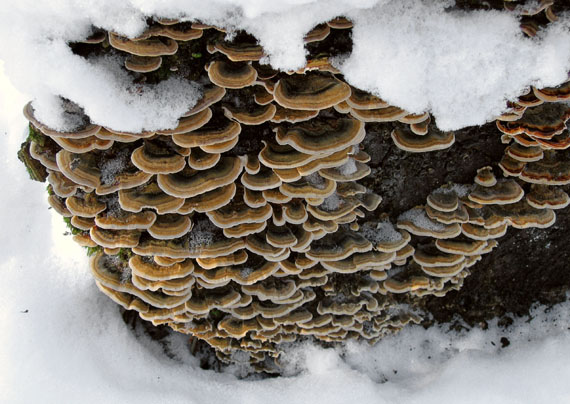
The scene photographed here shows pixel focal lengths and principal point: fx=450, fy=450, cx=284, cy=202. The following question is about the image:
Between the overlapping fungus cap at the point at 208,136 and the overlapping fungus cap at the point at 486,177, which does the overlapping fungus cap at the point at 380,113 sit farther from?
the overlapping fungus cap at the point at 486,177

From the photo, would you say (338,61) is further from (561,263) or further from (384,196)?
(561,263)

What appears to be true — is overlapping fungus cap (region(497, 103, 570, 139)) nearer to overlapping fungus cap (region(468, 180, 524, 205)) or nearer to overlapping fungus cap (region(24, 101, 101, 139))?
overlapping fungus cap (region(468, 180, 524, 205))

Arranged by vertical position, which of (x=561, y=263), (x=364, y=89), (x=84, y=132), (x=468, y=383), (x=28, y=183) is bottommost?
(x=468, y=383)

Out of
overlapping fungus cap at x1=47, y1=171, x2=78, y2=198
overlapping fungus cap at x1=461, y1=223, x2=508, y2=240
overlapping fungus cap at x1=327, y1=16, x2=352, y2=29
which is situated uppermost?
overlapping fungus cap at x1=327, y1=16, x2=352, y2=29

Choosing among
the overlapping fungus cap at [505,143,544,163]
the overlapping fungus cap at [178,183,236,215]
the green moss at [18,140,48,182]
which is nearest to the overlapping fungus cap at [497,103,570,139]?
the overlapping fungus cap at [505,143,544,163]

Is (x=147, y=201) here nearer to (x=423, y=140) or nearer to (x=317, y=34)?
(x=317, y=34)

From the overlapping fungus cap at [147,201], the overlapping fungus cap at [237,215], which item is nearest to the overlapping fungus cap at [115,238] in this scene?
the overlapping fungus cap at [147,201]

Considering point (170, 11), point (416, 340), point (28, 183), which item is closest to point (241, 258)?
point (170, 11)

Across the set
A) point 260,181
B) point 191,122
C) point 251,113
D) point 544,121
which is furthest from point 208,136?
point 544,121
